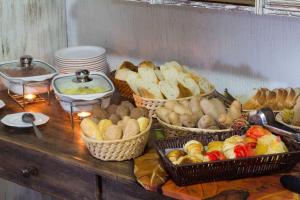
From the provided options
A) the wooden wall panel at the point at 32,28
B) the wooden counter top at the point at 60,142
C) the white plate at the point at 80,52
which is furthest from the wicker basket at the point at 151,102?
the wooden wall panel at the point at 32,28

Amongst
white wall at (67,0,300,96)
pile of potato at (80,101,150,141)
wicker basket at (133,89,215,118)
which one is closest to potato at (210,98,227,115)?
wicker basket at (133,89,215,118)

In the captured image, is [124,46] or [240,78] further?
[124,46]

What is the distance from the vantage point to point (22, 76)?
1.98 metres

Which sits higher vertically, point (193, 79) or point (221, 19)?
point (221, 19)

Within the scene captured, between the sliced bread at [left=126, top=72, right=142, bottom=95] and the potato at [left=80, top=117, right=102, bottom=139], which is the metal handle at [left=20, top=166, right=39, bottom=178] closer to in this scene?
the potato at [left=80, top=117, right=102, bottom=139]

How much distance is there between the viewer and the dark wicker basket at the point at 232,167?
133 centimetres

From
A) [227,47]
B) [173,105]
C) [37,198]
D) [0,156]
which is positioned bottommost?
[37,198]

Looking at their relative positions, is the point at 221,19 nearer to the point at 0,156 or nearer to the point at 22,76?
the point at 22,76

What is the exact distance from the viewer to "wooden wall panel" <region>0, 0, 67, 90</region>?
2139 mm

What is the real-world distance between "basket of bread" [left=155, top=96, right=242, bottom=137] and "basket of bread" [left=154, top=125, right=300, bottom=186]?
0.36ft

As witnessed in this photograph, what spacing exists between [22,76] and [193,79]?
0.59 m

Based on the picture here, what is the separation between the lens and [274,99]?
5.56 feet

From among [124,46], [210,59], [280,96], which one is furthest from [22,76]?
[280,96]

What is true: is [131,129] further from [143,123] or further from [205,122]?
[205,122]
